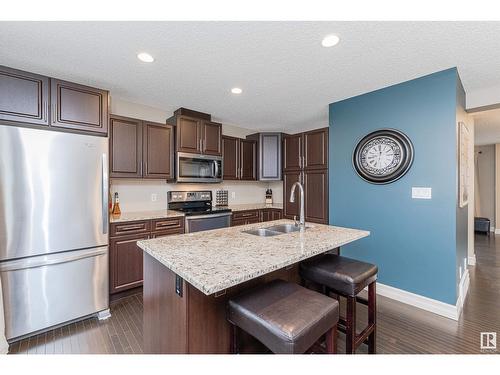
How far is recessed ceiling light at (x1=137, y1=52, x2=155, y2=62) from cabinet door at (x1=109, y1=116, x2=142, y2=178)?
103 centimetres

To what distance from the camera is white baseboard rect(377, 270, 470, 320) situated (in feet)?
7.48

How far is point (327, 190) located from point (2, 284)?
3.57 meters

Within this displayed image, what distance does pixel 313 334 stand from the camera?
1100mm

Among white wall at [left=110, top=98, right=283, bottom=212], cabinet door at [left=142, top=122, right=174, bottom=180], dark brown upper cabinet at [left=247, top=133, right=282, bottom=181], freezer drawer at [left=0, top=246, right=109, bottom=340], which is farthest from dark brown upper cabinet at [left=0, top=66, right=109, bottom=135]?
dark brown upper cabinet at [left=247, top=133, right=282, bottom=181]

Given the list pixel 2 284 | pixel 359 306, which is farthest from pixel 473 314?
pixel 2 284

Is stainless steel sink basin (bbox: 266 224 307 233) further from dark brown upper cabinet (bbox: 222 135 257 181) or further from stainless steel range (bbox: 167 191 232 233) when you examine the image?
dark brown upper cabinet (bbox: 222 135 257 181)

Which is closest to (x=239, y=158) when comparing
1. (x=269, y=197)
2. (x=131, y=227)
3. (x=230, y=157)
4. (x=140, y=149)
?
(x=230, y=157)

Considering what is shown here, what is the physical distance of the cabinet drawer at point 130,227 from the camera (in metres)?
2.57

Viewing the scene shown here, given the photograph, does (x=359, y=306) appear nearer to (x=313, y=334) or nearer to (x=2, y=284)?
(x=313, y=334)

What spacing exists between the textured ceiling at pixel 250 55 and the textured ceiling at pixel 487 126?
4.51ft

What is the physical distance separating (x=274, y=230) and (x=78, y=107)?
2.26m

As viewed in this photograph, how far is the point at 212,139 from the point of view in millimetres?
3703

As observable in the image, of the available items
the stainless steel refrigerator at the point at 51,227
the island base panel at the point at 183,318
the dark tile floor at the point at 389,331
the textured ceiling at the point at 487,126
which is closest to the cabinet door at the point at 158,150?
the stainless steel refrigerator at the point at 51,227

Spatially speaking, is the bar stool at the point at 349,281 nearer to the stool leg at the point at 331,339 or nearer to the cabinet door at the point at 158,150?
the stool leg at the point at 331,339
